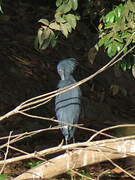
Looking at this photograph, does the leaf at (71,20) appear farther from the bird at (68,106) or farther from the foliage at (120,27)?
the bird at (68,106)

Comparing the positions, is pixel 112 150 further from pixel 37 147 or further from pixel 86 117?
pixel 86 117

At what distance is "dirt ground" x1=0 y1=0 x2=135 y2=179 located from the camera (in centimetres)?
845

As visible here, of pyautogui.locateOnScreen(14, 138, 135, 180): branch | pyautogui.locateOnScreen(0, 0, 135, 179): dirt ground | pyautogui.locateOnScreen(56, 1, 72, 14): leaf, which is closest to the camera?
pyautogui.locateOnScreen(14, 138, 135, 180): branch

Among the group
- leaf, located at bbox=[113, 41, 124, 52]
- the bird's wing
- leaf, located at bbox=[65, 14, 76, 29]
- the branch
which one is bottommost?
the branch

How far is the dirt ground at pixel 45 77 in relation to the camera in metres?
8.45

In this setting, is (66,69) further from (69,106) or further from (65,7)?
(65,7)

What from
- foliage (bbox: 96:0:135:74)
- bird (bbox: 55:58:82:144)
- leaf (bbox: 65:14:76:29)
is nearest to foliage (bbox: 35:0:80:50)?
leaf (bbox: 65:14:76:29)

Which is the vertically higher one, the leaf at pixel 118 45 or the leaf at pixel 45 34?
the leaf at pixel 45 34

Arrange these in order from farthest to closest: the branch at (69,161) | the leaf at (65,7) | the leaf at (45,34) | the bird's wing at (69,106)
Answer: the bird's wing at (69,106)
the leaf at (45,34)
the leaf at (65,7)
the branch at (69,161)

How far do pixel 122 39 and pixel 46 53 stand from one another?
5.80 metres

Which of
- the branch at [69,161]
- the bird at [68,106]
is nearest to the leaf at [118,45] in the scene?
the branch at [69,161]

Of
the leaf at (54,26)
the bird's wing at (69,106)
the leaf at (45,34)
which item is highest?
the leaf at (54,26)

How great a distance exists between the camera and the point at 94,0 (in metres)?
5.06

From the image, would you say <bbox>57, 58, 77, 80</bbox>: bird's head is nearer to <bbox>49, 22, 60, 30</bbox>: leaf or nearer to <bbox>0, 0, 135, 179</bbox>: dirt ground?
<bbox>0, 0, 135, 179</bbox>: dirt ground
